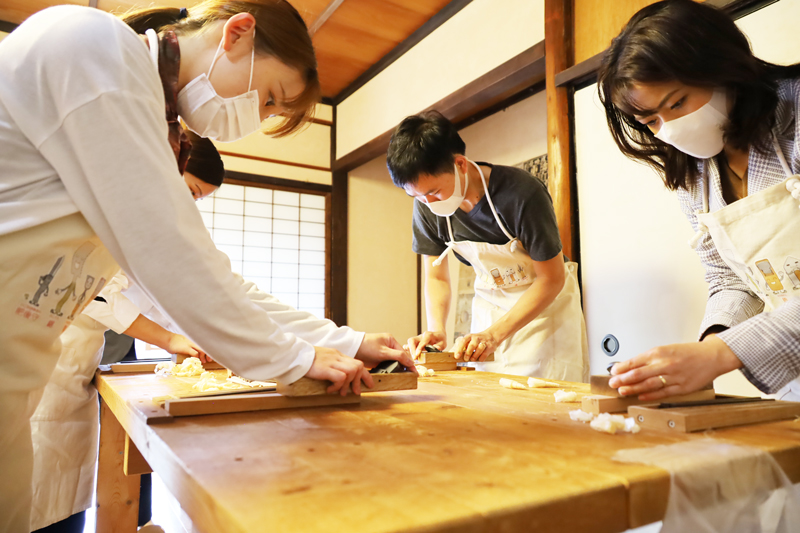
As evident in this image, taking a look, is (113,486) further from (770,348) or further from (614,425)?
(770,348)

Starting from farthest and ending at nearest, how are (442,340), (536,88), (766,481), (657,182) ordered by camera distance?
(536,88), (657,182), (442,340), (766,481)

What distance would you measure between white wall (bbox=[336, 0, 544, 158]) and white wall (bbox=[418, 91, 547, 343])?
922 mm

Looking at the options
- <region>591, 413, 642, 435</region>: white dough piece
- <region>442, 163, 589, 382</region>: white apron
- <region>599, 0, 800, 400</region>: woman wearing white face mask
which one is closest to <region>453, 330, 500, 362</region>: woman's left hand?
<region>442, 163, 589, 382</region>: white apron

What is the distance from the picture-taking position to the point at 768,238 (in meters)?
1.31

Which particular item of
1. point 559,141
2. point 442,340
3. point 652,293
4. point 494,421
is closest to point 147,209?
point 494,421

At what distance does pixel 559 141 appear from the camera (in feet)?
9.87

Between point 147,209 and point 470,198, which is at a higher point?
point 470,198

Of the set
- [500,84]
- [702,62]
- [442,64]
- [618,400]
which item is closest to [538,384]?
[618,400]

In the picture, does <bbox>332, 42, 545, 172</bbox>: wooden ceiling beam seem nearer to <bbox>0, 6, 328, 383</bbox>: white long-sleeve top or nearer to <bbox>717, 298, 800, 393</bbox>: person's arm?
<bbox>717, 298, 800, 393</bbox>: person's arm

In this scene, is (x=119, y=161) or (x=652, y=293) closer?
(x=119, y=161)

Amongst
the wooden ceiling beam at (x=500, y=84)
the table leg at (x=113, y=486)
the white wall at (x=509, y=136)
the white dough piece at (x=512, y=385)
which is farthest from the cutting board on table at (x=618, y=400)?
the white wall at (x=509, y=136)

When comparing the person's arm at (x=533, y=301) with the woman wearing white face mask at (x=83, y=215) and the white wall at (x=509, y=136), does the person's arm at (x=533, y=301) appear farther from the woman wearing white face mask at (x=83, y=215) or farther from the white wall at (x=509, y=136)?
the white wall at (x=509, y=136)

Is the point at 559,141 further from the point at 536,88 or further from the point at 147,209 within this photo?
the point at 147,209

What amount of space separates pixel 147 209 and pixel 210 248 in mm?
123
